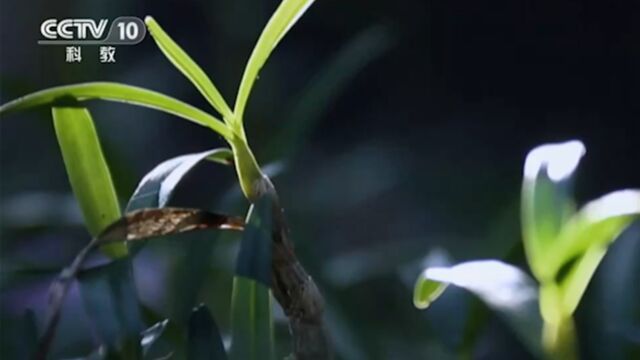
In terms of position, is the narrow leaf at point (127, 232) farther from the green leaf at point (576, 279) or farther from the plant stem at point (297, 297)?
the green leaf at point (576, 279)

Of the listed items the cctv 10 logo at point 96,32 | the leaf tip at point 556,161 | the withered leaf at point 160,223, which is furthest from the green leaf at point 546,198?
the cctv 10 logo at point 96,32

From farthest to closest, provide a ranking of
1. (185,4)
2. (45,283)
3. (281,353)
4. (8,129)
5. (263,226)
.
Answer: (185,4) → (8,129) → (45,283) → (281,353) → (263,226)

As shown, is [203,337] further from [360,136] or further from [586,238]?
[360,136]

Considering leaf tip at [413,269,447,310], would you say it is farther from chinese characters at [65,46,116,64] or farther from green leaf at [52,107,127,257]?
chinese characters at [65,46,116,64]

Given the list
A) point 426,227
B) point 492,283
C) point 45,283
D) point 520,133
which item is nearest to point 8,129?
point 45,283

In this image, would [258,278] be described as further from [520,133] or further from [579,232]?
[520,133]
